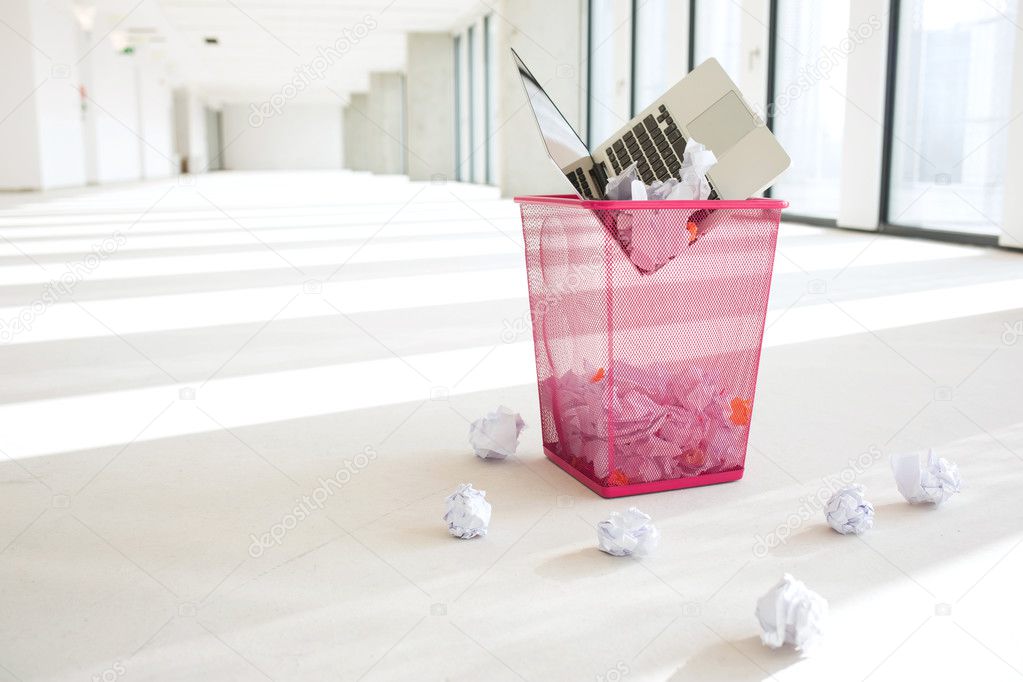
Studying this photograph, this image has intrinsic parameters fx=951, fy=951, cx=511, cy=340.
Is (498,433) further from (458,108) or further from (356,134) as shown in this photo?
(356,134)

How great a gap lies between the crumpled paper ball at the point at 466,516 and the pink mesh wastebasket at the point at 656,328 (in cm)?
28

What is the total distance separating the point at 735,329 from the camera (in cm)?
175

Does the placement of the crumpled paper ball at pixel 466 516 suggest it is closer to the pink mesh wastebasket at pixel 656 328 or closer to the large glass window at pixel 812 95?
the pink mesh wastebasket at pixel 656 328

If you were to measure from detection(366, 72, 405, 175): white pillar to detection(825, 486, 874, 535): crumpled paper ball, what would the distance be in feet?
Answer: 78.4

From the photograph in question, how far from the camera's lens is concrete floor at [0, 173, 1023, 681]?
3.95 feet

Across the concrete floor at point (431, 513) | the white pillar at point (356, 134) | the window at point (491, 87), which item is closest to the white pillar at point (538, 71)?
the window at point (491, 87)

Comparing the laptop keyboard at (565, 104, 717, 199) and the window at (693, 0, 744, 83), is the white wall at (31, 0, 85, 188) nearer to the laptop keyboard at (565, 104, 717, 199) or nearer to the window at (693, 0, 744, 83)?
the window at (693, 0, 744, 83)

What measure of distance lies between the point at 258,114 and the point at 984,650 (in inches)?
1587

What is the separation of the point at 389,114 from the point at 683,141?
82.1 feet

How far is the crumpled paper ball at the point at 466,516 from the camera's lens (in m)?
1.54

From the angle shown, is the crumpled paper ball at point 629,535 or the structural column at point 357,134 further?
the structural column at point 357,134

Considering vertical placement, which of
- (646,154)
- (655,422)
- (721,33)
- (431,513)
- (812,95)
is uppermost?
(721,33)

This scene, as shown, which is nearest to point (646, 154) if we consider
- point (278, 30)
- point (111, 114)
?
point (278, 30)

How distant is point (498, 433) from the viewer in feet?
6.33
